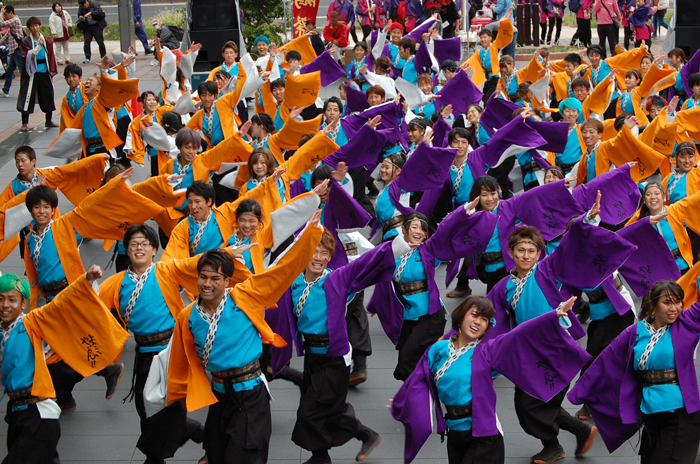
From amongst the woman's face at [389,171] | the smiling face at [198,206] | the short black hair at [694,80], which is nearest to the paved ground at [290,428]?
the smiling face at [198,206]

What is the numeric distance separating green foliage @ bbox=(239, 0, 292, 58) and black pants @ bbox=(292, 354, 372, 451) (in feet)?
39.3

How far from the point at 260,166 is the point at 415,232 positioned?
222 cm

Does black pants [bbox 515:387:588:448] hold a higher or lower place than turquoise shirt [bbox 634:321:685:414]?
lower

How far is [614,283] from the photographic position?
18.5 ft

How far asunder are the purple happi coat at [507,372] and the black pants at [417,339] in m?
1.14

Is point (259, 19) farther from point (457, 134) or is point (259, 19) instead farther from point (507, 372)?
point (507, 372)

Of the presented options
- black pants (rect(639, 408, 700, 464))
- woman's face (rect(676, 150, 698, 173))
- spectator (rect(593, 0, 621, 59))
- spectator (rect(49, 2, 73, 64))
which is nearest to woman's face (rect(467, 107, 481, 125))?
woman's face (rect(676, 150, 698, 173))

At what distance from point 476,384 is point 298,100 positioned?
651 centimetres

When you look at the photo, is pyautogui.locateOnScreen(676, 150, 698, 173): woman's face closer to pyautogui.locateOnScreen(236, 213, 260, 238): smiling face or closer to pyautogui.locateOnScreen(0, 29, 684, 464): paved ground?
pyautogui.locateOnScreen(0, 29, 684, 464): paved ground

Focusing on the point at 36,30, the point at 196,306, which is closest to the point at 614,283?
the point at 196,306

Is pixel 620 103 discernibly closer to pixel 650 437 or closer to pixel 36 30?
pixel 650 437

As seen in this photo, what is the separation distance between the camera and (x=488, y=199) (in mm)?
6445

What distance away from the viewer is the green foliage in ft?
54.2

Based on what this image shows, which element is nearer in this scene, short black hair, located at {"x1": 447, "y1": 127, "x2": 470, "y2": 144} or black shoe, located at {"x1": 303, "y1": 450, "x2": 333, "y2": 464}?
black shoe, located at {"x1": 303, "y1": 450, "x2": 333, "y2": 464}
